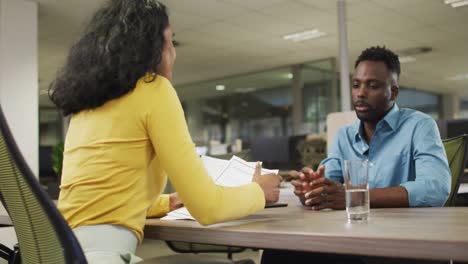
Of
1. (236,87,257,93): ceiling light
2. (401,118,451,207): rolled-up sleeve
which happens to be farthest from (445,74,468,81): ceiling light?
(401,118,451,207): rolled-up sleeve

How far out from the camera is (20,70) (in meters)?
5.33

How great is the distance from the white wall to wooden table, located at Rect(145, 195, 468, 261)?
4546mm

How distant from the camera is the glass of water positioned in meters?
1.01

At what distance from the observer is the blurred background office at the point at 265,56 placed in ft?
18.0

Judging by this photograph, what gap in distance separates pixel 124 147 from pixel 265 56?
786 cm

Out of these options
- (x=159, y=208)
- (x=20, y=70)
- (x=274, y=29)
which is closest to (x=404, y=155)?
(x=159, y=208)

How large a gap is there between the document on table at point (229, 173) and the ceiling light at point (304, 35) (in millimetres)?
A: 5922

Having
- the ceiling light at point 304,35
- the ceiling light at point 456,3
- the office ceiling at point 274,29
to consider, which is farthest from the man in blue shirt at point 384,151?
the ceiling light at point 304,35

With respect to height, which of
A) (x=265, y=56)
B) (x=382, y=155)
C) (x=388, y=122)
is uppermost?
(x=265, y=56)

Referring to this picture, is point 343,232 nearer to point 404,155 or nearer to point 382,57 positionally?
point 404,155

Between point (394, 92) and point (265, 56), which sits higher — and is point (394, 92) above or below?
below

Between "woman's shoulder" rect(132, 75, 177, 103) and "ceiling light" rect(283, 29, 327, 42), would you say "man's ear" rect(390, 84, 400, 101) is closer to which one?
"woman's shoulder" rect(132, 75, 177, 103)

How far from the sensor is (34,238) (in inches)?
32.4

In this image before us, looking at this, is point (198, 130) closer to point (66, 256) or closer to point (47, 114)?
point (47, 114)
